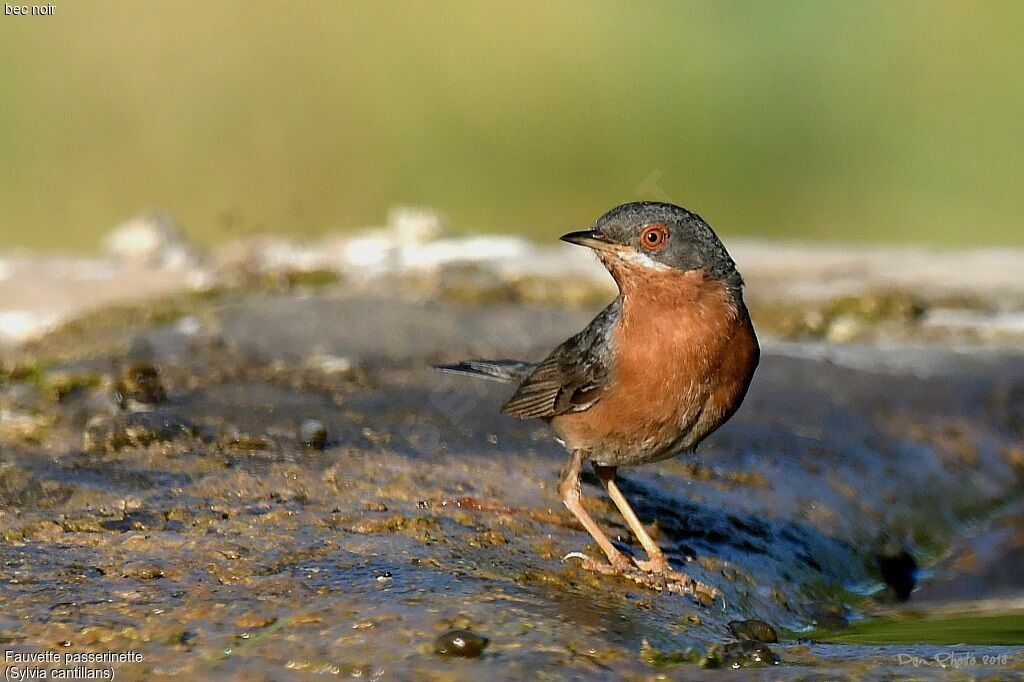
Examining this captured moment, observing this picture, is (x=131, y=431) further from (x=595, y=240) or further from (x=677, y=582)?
(x=677, y=582)

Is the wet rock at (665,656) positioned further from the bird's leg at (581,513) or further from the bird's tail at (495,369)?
the bird's tail at (495,369)

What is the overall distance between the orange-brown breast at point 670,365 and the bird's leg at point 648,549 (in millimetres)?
228

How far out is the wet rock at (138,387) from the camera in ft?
21.2

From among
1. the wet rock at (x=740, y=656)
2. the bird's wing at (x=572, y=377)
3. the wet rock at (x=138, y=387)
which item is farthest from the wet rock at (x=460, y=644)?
the wet rock at (x=138, y=387)

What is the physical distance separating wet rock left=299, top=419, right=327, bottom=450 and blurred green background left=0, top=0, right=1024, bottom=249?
26.5 ft

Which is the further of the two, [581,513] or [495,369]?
[495,369]

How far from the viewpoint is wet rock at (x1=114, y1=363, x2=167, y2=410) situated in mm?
6453

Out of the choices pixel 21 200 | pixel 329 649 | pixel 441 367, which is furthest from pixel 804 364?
pixel 21 200

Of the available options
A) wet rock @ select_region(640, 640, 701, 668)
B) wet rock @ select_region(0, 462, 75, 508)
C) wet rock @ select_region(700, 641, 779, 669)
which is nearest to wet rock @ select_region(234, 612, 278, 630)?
wet rock @ select_region(640, 640, 701, 668)

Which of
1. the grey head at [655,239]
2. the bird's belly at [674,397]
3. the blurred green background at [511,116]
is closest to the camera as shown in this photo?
the bird's belly at [674,397]

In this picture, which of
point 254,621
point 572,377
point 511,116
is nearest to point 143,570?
point 254,621

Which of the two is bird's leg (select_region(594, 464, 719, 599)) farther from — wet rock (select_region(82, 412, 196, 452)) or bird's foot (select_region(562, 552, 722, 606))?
wet rock (select_region(82, 412, 196, 452))

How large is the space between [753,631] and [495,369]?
2.32m

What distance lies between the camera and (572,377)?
577 centimetres
